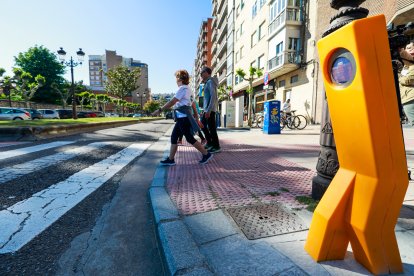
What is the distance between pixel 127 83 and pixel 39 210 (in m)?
39.5

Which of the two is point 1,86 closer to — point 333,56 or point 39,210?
point 39,210

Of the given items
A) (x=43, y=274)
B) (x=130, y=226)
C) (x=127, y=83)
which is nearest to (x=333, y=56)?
(x=130, y=226)

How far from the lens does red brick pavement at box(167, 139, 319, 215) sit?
A: 243cm

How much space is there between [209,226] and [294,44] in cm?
1975

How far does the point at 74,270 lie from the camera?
60.9 inches

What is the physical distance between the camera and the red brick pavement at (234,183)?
2434 millimetres

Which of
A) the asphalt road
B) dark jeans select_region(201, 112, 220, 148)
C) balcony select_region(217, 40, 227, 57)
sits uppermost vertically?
balcony select_region(217, 40, 227, 57)

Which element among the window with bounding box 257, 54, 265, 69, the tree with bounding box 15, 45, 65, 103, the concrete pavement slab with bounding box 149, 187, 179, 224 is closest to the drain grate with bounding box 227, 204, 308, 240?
the concrete pavement slab with bounding box 149, 187, 179, 224

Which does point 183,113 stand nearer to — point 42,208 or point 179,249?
point 42,208

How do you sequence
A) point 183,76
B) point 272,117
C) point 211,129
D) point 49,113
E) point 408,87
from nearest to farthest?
point 408,87, point 183,76, point 211,129, point 272,117, point 49,113

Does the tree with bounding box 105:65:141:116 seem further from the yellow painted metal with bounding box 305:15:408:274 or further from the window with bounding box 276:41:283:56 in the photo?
the yellow painted metal with bounding box 305:15:408:274

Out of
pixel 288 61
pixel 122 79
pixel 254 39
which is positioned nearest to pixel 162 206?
pixel 288 61

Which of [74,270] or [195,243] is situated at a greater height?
[195,243]

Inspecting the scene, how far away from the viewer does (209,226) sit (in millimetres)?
1922
